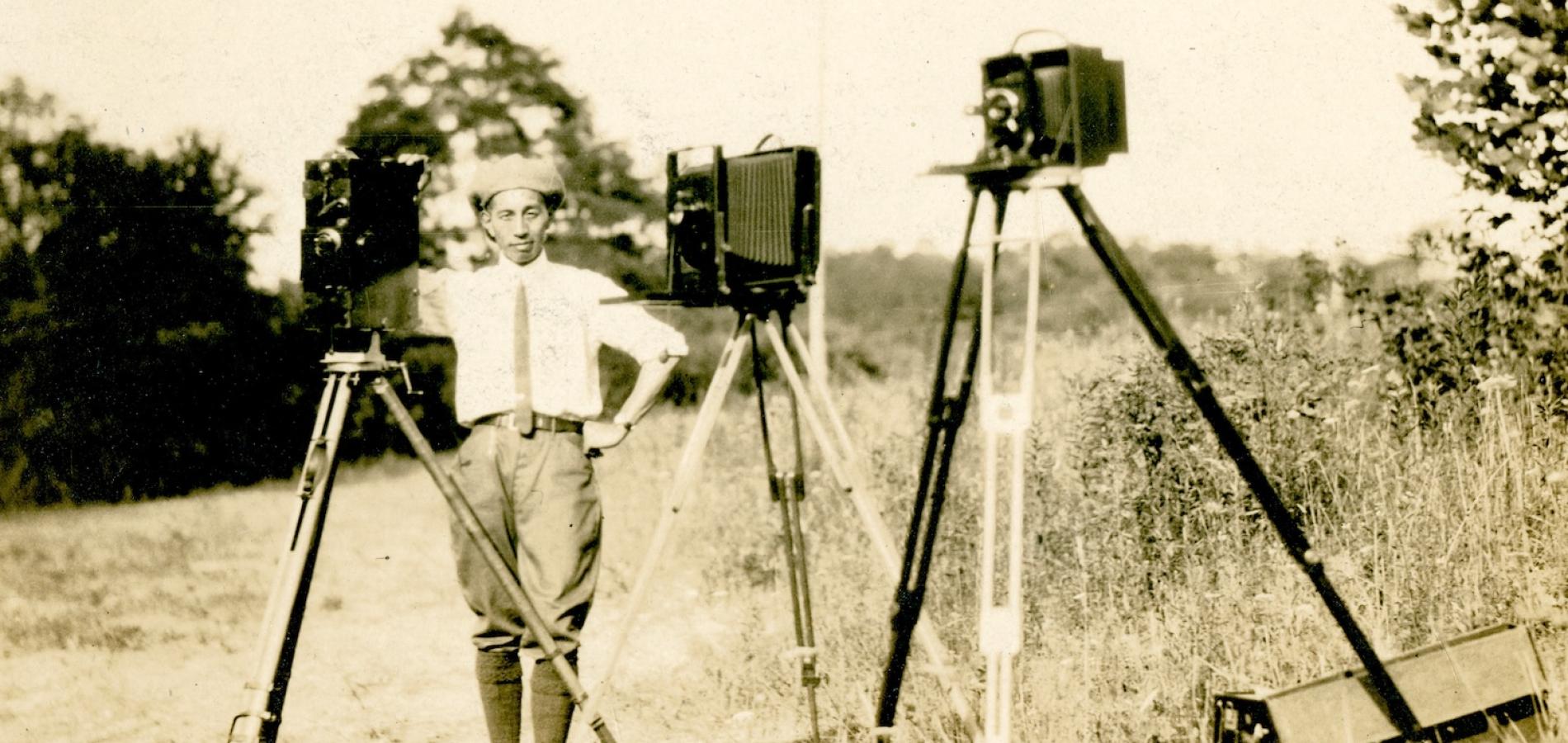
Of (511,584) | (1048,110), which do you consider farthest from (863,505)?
(1048,110)

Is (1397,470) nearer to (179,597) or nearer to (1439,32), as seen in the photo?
(1439,32)

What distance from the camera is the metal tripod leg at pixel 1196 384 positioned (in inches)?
124

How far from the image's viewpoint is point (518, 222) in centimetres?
397

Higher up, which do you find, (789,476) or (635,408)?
(635,408)

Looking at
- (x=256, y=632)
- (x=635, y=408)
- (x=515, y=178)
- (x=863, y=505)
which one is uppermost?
(x=515, y=178)

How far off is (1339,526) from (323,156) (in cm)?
385

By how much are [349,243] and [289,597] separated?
846 mm

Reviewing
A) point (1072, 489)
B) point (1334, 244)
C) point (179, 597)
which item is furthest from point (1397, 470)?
point (179, 597)

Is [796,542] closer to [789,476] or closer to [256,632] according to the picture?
[789,476]

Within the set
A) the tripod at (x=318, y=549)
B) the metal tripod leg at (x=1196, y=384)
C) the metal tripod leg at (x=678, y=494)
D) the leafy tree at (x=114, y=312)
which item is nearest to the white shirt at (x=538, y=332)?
the metal tripod leg at (x=678, y=494)

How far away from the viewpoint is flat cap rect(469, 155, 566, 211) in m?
3.88

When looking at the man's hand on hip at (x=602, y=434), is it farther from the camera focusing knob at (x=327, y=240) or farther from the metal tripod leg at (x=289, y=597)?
the camera focusing knob at (x=327, y=240)

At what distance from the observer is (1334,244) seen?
6535mm

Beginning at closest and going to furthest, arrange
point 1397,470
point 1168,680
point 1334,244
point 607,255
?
point 1168,680 < point 1397,470 < point 1334,244 < point 607,255
